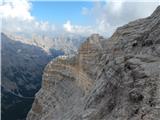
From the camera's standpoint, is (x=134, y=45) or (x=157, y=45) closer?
(x=157, y=45)

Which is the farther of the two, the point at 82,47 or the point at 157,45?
the point at 82,47

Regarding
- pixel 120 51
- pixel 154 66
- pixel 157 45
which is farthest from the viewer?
pixel 120 51

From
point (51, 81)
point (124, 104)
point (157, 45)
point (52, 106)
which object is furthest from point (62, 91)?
point (124, 104)

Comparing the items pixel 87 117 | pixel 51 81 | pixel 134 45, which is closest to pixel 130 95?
pixel 87 117

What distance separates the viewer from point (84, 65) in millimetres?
61531

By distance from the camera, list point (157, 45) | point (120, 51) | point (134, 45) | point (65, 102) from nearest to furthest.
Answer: point (157, 45) < point (134, 45) < point (120, 51) < point (65, 102)

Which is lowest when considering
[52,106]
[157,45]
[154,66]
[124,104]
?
[52,106]

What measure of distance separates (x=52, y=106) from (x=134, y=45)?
34.2 metres

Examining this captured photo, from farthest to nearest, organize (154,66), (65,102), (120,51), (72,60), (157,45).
Result: (72,60), (65,102), (120,51), (157,45), (154,66)

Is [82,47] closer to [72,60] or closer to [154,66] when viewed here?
[72,60]

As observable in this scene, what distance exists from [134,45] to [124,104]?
11.2 meters

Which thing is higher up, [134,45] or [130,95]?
[134,45]

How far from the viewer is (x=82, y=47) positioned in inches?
2537

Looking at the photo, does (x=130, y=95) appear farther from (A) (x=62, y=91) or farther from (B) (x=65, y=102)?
(A) (x=62, y=91)
